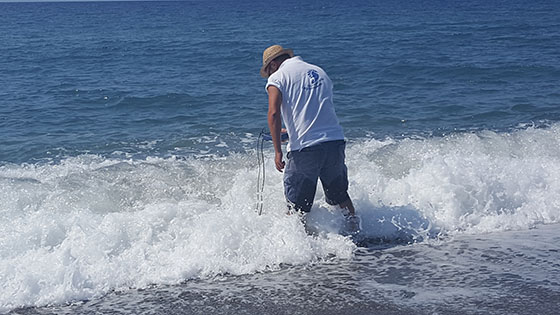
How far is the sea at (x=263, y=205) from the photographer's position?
16.2 feet

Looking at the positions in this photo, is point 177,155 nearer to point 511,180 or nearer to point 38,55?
point 511,180

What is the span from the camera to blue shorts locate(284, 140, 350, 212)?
546cm

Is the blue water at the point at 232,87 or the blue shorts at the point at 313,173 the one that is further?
the blue water at the point at 232,87

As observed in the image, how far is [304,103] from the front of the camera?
210 inches

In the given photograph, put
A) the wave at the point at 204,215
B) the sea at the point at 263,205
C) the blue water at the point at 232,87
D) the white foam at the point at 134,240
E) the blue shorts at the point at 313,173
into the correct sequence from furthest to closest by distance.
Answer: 1. the blue water at the point at 232,87
2. the blue shorts at the point at 313,173
3. the wave at the point at 204,215
4. the white foam at the point at 134,240
5. the sea at the point at 263,205

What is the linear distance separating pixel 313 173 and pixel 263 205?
1150 mm

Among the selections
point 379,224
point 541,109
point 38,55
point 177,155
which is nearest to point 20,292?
point 379,224

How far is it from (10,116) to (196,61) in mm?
8681

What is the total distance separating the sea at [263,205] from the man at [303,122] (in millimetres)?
499

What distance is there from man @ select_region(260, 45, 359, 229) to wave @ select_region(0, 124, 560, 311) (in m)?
0.49

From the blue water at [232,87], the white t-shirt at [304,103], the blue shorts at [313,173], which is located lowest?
the blue water at [232,87]

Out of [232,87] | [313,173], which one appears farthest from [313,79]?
[232,87]

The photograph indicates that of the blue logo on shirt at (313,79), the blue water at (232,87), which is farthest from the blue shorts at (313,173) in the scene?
the blue water at (232,87)

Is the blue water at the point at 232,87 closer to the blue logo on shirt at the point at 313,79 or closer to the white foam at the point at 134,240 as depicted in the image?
the white foam at the point at 134,240
